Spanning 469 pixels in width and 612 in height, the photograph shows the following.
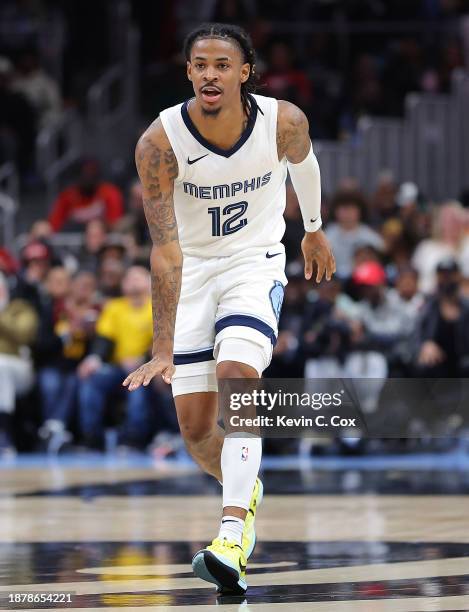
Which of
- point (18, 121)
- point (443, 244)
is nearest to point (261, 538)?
point (443, 244)

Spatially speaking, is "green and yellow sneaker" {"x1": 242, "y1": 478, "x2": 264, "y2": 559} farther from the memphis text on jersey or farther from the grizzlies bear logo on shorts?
the memphis text on jersey

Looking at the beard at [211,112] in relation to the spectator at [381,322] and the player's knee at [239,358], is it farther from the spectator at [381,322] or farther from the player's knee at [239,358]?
the spectator at [381,322]

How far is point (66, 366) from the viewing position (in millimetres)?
15766

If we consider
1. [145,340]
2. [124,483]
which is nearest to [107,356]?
[145,340]

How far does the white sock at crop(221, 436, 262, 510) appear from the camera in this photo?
267 inches

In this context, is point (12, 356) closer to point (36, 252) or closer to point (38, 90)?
point (36, 252)

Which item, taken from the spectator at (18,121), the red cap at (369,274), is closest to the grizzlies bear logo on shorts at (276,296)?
the red cap at (369,274)

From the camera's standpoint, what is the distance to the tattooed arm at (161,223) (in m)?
6.94

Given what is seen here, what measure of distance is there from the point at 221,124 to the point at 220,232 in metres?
0.50

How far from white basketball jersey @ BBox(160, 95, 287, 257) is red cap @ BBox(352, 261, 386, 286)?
7.92 meters

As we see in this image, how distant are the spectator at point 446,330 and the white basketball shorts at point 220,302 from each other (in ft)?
24.7

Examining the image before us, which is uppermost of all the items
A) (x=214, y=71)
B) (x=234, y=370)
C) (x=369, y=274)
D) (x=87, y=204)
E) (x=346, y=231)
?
(x=87, y=204)

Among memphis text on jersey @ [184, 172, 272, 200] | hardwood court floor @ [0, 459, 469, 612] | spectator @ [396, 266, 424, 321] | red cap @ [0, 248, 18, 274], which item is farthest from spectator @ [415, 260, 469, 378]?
memphis text on jersey @ [184, 172, 272, 200]

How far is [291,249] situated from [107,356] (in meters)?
2.15
